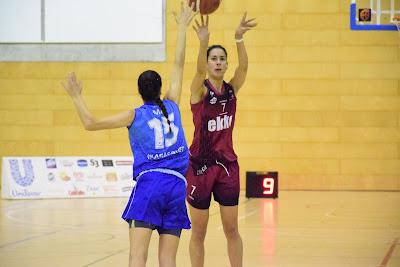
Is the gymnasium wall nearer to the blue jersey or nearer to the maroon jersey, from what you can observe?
the maroon jersey

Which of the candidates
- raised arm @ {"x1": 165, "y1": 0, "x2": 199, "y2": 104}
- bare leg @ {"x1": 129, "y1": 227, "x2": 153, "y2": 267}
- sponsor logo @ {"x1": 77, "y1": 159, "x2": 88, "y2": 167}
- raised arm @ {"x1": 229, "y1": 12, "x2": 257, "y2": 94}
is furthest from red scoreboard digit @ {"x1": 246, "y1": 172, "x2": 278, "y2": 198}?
bare leg @ {"x1": 129, "y1": 227, "x2": 153, "y2": 267}

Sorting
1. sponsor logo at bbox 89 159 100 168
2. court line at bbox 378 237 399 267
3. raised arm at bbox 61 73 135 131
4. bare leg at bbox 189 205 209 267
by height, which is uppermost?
raised arm at bbox 61 73 135 131

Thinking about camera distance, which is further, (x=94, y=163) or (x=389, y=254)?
(x=94, y=163)

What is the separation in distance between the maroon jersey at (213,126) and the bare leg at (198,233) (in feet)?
1.36

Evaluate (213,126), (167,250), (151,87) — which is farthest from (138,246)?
(213,126)

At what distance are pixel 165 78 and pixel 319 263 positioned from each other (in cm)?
1085

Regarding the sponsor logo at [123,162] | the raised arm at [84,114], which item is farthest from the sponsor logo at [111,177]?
the raised arm at [84,114]

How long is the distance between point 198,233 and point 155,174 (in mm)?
1568

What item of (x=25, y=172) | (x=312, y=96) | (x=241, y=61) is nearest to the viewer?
(x=241, y=61)

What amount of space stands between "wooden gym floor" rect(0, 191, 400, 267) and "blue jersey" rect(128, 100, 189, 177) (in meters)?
3.03

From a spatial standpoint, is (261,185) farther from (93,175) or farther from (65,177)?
Answer: (65,177)

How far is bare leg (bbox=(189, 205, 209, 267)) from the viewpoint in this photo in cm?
671

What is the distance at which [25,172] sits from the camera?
16172 mm

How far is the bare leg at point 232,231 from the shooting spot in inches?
263
